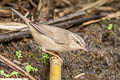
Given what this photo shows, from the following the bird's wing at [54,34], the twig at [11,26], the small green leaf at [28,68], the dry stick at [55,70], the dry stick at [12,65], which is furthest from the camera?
the twig at [11,26]

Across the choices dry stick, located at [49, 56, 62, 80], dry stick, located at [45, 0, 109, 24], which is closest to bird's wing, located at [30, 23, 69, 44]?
dry stick, located at [49, 56, 62, 80]

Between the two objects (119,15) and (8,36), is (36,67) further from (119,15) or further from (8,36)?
(119,15)

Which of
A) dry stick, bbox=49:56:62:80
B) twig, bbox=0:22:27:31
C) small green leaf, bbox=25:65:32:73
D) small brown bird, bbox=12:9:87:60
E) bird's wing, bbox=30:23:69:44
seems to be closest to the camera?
dry stick, bbox=49:56:62:80

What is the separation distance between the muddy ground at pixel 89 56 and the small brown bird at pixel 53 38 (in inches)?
15.5

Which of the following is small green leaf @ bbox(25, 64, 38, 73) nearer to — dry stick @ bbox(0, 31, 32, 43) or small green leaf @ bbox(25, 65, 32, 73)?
small green leaf @ bbox(25, 65, 32, 73)

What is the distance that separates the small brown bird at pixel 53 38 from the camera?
4.77 m

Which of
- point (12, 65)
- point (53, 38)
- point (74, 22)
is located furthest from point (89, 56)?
point (12, 65)

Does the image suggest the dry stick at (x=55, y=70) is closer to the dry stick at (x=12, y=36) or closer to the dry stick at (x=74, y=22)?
the dry stick at (x=12, y=36)

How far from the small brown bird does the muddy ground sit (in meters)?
0.39

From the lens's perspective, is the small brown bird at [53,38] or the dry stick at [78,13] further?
the dry stick at [78,13]

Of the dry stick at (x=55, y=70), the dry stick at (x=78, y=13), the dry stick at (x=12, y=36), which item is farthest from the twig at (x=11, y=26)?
the dry stick at (x=55, y=70)

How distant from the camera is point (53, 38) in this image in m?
4.91

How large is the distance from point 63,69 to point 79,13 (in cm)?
212

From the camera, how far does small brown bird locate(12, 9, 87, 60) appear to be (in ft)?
15.6
